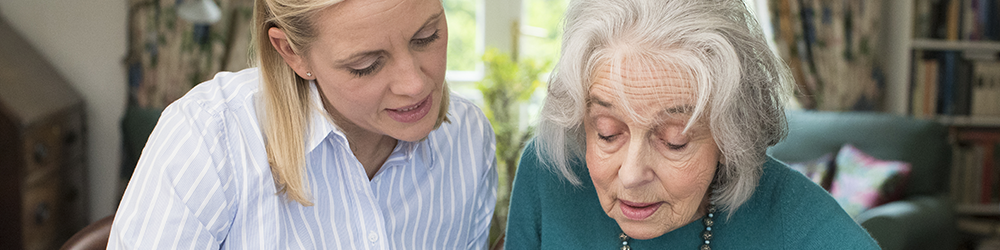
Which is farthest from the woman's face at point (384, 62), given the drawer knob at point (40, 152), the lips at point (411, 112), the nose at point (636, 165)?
the drawer knob at point (40, 152)

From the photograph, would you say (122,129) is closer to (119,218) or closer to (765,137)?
(119,218)

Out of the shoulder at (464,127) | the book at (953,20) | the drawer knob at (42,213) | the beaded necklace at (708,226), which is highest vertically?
the shoulder at (464,127)

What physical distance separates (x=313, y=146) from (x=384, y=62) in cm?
23

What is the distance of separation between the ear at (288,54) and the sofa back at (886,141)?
232 centimetres

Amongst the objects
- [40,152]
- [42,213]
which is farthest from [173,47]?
[42,213]

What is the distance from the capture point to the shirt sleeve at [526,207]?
1283 mm

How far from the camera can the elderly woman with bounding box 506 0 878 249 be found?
0.87 m

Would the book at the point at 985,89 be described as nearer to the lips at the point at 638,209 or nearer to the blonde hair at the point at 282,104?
the lips at the point at 638,209

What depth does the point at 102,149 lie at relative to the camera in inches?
142

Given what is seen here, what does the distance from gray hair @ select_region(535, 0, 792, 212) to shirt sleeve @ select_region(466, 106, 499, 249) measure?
1.31ft

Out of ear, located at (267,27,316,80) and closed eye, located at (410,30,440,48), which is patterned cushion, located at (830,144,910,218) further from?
ear, located at (267,27,316,80)

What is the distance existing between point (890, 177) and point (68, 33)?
394cm

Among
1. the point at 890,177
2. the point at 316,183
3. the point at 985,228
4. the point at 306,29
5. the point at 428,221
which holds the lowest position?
the point at 985,228

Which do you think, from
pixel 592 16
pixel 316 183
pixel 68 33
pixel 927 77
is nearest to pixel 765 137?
pixel 592 16
